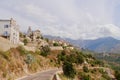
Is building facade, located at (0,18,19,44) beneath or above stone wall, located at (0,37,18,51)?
above

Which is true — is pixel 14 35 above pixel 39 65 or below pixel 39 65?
above

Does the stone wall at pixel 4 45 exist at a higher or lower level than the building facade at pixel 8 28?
lower

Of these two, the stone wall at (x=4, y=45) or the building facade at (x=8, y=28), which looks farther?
the building facade at (x=8, y=28)

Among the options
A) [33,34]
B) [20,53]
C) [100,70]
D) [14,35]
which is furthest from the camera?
[33,34]

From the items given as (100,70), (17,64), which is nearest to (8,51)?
(17,64)

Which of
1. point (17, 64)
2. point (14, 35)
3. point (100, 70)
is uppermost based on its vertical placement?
point (14, 35)

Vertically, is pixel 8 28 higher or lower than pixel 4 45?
higher

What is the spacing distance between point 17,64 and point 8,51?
383 centimetres

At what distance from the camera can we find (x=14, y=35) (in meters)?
101

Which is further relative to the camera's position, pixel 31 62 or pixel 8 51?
pixel 31 62

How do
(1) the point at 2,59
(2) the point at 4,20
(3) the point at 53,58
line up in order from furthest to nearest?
1. (3) the point at 53,58
2. (2) the point at 4,20
3. (1) the point at 2,59

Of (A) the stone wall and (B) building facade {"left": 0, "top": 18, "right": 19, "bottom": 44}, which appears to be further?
(B) building facade {"left": 0, "top": 18, "right": 19, "bottom": 44}

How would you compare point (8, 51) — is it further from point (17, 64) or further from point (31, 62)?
point (31, 62)

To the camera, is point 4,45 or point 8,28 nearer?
point 4,45
